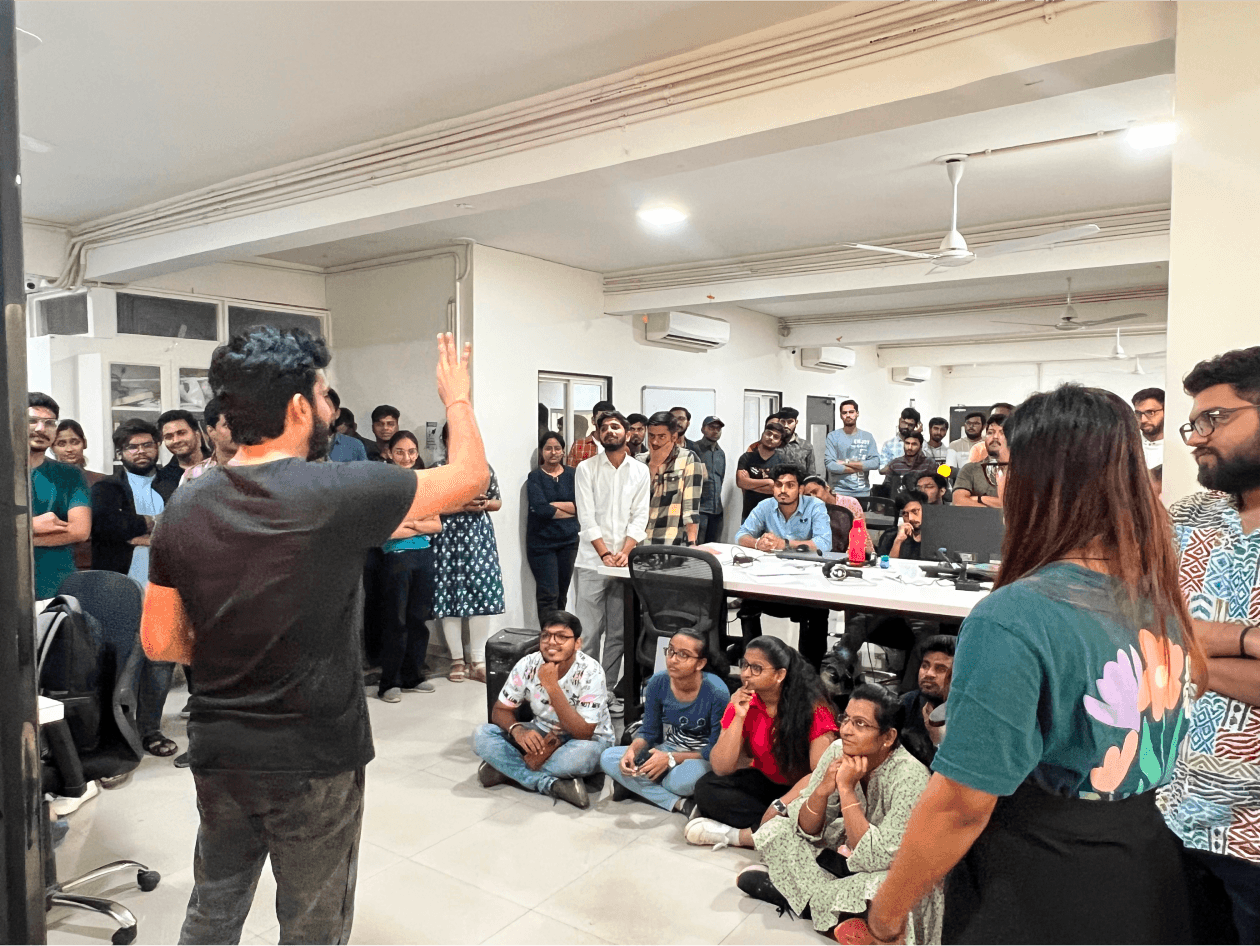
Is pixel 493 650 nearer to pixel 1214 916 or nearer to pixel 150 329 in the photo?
pixel 1214 916

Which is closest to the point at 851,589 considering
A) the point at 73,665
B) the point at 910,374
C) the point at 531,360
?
the point at 73,665

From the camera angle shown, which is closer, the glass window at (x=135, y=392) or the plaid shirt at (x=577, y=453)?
the glass window at (x=135, y=392)

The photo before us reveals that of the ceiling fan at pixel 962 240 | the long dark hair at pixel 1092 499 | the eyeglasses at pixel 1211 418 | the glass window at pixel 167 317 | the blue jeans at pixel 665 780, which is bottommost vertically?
the blue jeans at pixel 665 780

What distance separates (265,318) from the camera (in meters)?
5.91

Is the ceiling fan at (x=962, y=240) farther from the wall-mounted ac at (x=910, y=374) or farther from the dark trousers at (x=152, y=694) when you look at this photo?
the wall-mounted ac at (x=910, y=374)

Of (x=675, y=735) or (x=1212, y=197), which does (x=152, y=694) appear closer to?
(x=675, y=735)

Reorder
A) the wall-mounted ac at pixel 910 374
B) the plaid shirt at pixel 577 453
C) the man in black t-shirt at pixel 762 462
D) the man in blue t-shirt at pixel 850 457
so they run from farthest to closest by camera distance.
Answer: the wall-mounted ac at pixel 910 374 < the man in blue t-shirt at pixel 850 457 < the man in black t-shirt at pixel 762 462 < the plaid shirt at pixel 577 453

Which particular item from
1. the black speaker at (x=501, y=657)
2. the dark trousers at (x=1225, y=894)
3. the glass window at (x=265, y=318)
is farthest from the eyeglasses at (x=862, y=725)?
the glass window at (x=265, y=318)

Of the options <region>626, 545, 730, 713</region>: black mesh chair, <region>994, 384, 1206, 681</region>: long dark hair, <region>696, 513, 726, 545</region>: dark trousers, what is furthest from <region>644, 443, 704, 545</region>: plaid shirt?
<region>994, 384, 1206, 681</region>: long dark hair

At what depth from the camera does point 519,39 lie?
272cm

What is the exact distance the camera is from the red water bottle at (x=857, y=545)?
4.11 m

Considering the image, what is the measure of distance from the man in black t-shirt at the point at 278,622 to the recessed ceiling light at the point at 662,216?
12.0ft

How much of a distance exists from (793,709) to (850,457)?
19.9ft

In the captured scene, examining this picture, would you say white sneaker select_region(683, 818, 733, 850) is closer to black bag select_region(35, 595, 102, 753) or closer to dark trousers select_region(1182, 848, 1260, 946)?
dark trousers select_region(1182, 848, 1260, 946)
